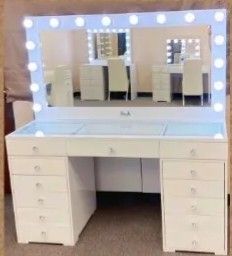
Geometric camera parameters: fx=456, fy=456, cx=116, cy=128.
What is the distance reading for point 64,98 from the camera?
2.49 meters

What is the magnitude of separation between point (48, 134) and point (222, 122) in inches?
34.4

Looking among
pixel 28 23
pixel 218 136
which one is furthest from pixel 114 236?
pixel 28 23

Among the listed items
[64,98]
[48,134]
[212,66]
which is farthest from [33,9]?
[212,66]

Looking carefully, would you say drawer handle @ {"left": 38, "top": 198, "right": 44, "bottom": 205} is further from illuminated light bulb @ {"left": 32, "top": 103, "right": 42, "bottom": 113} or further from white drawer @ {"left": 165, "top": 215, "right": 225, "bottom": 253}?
white drawer @ {"left": 165, "top": 215, "right": 225, "bottom": 253}

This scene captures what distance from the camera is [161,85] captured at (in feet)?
7.59

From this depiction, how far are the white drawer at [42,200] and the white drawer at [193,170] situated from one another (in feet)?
1.73

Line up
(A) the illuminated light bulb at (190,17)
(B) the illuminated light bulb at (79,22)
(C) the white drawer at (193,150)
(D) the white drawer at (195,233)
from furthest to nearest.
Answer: (B) the illuminated light bulb at (79,22) → (A) the illuminated light bulb at (190,17) → (D) the white drawer at (195,233) → (C) the white drawer at (193,150)

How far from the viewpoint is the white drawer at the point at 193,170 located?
2.06m

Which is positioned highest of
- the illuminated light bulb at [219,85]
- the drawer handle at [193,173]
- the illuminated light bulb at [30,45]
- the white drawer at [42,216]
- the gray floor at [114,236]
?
the illuminated light bulb at [30,45]

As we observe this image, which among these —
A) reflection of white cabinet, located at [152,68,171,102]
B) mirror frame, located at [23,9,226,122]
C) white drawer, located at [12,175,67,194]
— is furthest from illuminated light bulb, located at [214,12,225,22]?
white drawer, located at [12,175,67,194]

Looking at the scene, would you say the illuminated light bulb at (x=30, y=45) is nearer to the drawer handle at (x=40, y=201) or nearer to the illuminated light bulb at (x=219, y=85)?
the drawer handle at (x=40, y=201)

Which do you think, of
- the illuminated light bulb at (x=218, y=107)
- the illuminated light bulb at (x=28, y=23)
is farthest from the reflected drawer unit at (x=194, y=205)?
the illuminated light bulb at (x=28, y=23)

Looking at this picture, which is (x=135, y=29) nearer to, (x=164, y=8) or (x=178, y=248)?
(x=164, y=8)

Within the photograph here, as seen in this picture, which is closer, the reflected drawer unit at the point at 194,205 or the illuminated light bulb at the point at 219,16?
the reflected drawer unit at the point at 194,205
